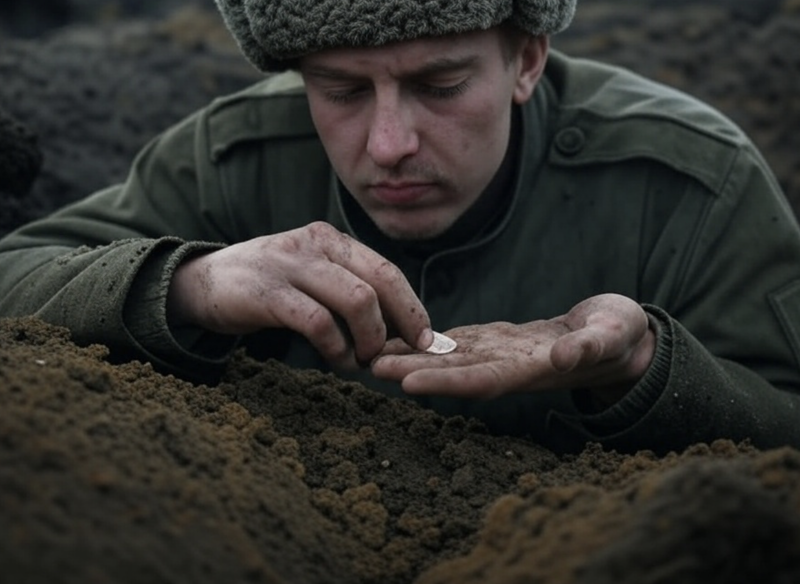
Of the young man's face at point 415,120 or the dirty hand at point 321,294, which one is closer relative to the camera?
the dirty hand at point 321,294

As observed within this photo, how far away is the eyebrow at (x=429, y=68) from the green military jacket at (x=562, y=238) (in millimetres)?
447

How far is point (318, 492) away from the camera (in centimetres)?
218

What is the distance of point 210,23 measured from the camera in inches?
258

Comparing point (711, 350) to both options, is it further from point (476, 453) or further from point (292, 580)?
point (292, 580)

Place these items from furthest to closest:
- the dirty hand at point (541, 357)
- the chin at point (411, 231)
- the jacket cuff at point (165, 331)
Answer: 1. the chin at point (411, 231)
2. the jacket cuff at point (165, 331)
3. the dirty hand at point (541, 357)

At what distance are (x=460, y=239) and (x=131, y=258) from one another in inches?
35.9

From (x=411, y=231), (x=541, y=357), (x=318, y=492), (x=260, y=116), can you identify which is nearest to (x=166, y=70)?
(x=260, y=116)

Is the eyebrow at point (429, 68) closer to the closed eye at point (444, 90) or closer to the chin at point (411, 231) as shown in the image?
the closed eye at point (444, 90)

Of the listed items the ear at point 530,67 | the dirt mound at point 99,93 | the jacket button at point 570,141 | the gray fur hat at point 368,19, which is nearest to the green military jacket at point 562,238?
the jacket button at point 570,141

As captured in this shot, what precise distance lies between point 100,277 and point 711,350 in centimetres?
130

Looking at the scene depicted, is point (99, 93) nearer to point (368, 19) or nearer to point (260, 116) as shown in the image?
point (260, 116)

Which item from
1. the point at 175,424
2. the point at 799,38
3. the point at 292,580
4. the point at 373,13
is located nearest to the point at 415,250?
the point at 373,13

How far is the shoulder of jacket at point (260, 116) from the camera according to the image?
3.46 meters

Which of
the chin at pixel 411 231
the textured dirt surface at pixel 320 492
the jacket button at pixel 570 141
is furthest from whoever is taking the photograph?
the jacket button at pixel 570 141
